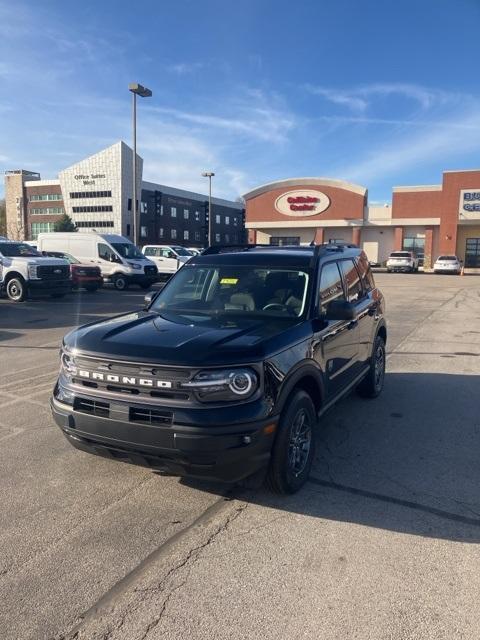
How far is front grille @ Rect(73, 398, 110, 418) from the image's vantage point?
345 cm

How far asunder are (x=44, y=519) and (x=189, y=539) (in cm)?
102

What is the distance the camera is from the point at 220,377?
3.26 metres

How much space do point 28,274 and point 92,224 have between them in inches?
2541

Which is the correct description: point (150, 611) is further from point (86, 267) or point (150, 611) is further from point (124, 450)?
point (86, 267)

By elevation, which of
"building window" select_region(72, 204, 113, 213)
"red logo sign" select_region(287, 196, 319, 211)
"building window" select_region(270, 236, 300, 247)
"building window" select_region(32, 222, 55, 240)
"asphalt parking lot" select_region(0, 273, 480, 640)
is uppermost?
"building window" select_region(72, 204, 113, 213)

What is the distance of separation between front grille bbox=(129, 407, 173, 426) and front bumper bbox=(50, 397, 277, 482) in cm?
3

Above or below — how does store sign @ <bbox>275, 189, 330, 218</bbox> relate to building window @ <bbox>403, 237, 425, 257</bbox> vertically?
above

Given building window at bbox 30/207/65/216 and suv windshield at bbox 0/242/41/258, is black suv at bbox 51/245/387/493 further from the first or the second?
building window at bbox 30/207/65/216

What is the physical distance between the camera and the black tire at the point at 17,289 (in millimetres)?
16953

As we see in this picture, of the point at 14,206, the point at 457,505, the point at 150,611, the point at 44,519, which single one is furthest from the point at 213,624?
the point at 14,206

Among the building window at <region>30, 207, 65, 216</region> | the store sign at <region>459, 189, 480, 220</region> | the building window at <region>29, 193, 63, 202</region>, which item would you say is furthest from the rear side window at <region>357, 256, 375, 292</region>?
the building window at <region>29, 193, 63, 202</region>

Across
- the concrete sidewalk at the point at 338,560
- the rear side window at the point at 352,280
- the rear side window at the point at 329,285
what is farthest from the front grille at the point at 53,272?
the concrete sidewalk at the point at 338,560

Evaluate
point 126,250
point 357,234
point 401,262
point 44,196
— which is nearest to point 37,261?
point 126,250

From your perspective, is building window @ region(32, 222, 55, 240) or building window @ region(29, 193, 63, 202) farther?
building window @ region(32, 222, 55, 240)
